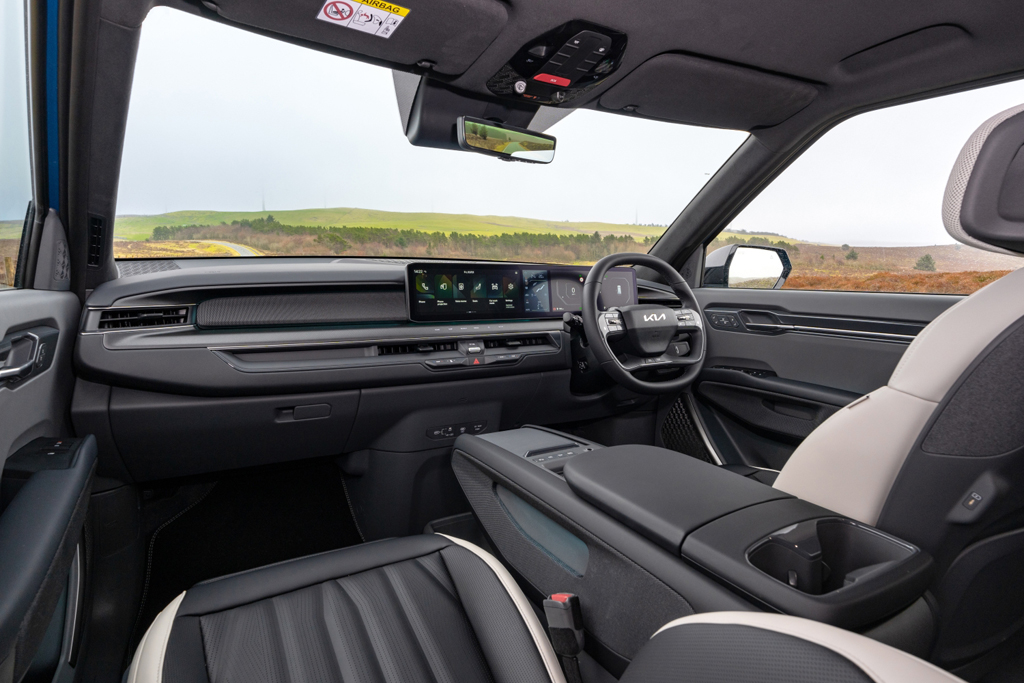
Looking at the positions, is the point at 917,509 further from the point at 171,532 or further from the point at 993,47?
the point at 171,532

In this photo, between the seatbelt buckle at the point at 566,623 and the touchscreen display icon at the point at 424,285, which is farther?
the touchscreen display icon at the point at 424,285

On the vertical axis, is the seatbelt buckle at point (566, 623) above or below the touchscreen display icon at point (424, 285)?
below

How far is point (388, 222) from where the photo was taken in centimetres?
237

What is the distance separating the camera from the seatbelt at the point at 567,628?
115 cm

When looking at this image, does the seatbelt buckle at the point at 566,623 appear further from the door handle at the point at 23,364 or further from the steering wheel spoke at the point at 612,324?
the door handle at the point at 23,364

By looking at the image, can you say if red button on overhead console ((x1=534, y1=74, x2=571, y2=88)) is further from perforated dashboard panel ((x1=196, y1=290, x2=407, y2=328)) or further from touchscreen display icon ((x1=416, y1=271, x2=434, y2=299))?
perforated dashboard panel ((x1=196, y1=290, x2=407, y2=328))

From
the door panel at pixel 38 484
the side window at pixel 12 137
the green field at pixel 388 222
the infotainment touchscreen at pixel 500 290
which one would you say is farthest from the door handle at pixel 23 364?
the infotainment touchscreen at pixel 500 290

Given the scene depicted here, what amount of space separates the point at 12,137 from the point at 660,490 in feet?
5.48

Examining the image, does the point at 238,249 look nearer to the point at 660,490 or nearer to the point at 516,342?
the point at 516,342

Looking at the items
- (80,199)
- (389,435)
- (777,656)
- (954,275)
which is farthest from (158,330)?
(954,275)

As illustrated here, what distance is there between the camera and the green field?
1.86m

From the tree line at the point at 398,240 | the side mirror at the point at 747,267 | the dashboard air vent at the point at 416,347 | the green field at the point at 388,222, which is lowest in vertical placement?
the dashboard air vent at the point at 416,347

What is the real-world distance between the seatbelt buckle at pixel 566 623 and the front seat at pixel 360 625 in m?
0.04

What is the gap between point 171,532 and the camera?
2082 millimetres
